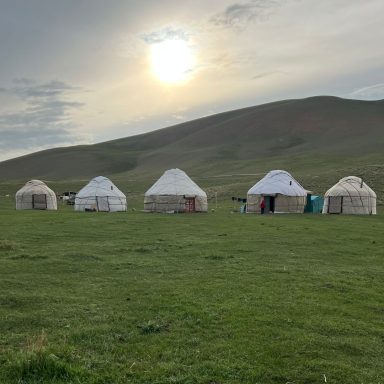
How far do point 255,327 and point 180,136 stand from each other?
165 meters

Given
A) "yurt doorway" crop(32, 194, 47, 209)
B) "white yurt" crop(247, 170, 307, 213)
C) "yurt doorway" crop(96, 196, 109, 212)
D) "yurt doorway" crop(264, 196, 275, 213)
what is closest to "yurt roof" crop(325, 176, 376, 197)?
"white yurt" crop(247, 170, 307, 213)

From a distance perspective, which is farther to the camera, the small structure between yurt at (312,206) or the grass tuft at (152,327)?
the small structure between yurt at (312,206)

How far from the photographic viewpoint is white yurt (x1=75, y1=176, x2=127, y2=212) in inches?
1652

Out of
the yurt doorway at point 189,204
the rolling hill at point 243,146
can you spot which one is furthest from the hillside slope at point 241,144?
the yurt doorway at point 189,204

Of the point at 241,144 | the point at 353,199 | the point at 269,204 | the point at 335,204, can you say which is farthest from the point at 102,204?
the point at 241,144

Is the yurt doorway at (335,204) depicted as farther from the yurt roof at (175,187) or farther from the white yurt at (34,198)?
the white yurt at (34,198)

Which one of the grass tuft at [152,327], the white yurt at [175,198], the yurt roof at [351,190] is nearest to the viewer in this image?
the grass tuft at [152,327]

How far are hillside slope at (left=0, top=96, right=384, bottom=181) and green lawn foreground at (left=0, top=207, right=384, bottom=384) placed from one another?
88.8 meters

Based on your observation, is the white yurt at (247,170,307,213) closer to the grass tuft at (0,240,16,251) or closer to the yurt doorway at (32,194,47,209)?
the yurt doorway at (32,194,47,209)

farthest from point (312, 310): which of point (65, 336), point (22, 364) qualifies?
point (22, 364)

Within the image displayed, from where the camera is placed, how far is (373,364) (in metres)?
6.38

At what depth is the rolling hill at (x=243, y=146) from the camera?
111m

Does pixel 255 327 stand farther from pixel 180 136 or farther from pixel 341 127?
pixel 180 136

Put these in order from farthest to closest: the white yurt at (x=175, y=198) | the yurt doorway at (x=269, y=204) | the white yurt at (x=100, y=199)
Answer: the white yurt at (x=100, y=199) < the yurt doorway at (x=269, y=204) < the white yurt at (x=175, y=198)
